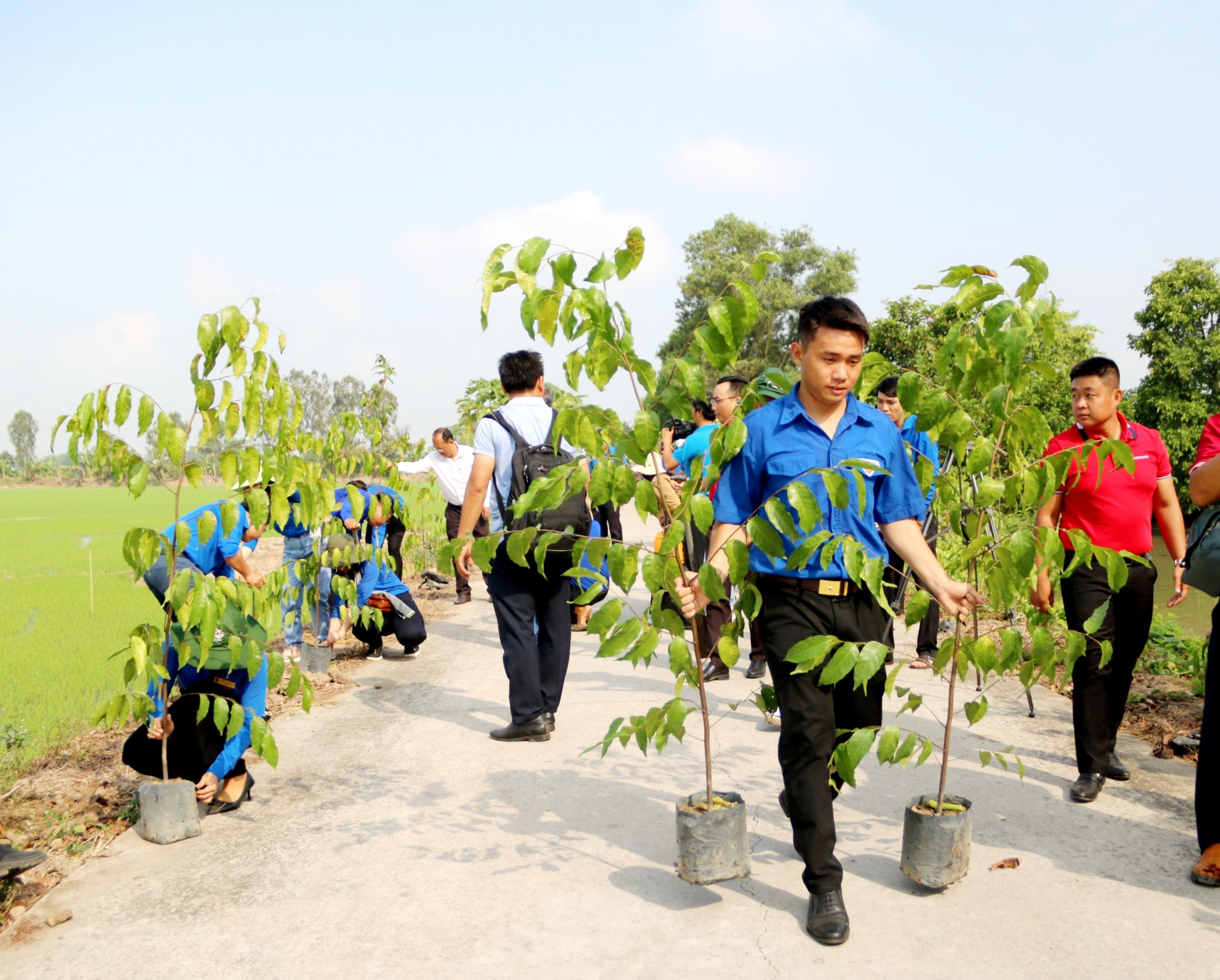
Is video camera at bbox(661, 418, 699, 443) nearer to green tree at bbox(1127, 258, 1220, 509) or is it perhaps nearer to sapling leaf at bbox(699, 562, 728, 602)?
sapling leaf at bbox(699, 562, 728, 602)

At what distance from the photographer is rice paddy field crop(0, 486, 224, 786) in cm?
570

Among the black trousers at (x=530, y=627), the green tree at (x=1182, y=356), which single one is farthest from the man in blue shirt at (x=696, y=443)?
the green tree at (x=1182, y=356)

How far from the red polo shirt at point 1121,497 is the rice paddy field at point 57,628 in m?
5.04

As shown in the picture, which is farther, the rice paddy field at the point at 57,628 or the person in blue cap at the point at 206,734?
the rice paddy field at the point at 57,628

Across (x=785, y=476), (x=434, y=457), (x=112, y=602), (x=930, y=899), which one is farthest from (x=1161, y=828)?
(x=112, y=602)

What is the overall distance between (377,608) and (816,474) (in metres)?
5.04

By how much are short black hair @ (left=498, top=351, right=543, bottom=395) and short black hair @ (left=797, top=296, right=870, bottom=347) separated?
92.9 inches

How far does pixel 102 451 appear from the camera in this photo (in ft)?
11.7

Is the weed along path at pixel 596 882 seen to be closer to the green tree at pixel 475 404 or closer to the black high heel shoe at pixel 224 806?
the black high heel shoe at pixel 224 806

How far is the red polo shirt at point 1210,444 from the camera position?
347 cm

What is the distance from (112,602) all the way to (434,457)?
514 centimetres

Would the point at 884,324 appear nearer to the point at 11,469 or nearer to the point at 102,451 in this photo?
the point at 102,451

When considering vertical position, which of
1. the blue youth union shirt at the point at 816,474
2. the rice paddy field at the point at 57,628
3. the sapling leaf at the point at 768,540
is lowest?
the rice paddy field at the point at 57,628

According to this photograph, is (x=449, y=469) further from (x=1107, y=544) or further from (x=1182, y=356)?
(x=1182, y=356)
